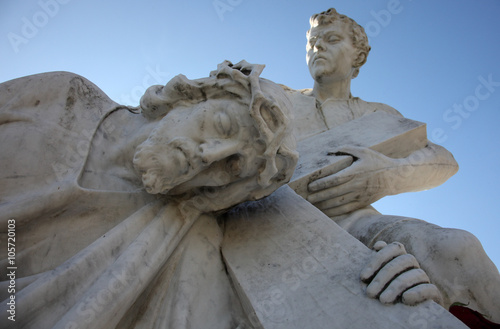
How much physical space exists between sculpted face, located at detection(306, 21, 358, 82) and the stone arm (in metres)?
1.04

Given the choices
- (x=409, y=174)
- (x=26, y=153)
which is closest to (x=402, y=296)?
(x=409, y=174)


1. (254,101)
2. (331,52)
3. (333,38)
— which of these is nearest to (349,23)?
(333,38)

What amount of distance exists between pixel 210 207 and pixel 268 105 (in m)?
0.59

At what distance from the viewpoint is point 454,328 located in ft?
4.27

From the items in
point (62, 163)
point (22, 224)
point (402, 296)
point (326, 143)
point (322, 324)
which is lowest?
point (322, 324)

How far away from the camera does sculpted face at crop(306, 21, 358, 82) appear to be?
3457 millimetres

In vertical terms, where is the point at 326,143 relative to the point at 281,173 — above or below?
above

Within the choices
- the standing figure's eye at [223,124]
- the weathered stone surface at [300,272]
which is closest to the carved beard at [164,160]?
the standing figure's eye at [223,124]

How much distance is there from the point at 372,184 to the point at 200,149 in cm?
133

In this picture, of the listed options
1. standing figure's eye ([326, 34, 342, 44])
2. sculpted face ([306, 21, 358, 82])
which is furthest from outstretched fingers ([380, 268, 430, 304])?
standing figure's eye ([326, 34, 342, 44])

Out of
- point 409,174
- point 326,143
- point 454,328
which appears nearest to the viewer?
point 454,328

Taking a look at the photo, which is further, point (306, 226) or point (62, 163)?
point (306, 226)

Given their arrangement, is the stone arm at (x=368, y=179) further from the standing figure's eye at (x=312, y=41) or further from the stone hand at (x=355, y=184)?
the standing figure's eye at (x=312, y=41)

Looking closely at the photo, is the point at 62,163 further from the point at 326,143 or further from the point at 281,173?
the point at 326,143
